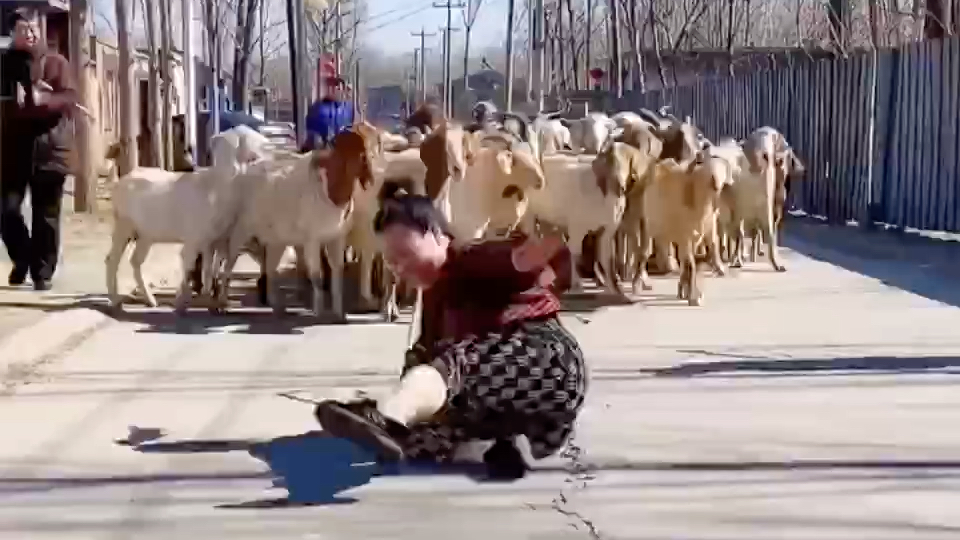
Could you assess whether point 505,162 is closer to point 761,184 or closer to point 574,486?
point 761,184

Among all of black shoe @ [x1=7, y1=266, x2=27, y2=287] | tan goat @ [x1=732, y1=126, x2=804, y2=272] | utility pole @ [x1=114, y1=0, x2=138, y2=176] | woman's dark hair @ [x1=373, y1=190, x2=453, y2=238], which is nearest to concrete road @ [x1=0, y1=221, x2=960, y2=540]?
woman's dark hair @ [x1=373, y1=190, x2=453, y2=238]

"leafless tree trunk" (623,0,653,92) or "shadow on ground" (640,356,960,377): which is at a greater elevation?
"leafless tree trunk" (623,0,653,92)

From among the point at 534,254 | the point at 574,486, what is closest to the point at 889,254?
the point at 534,254

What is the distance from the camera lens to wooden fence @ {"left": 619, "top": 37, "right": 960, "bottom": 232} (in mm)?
19656

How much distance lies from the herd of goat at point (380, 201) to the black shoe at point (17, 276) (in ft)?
3.90

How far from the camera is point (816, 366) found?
363 inches

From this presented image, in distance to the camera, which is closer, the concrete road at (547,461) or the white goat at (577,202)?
the concrete road at (547,461)

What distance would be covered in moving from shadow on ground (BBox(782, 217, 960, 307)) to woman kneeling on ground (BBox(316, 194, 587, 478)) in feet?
22.1

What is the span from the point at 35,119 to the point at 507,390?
7257 millimetres

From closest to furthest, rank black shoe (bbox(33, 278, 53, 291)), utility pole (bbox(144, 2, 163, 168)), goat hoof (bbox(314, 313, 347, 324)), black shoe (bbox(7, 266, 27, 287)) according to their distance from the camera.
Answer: goat hoof (bbox(314, 313, 347, 324))
black shoe (bbox(33, 278, 53, 291))
black shoe (bbox(7, 266, 27, 287))
utility pole (bbox(144, 2, 163, 168))

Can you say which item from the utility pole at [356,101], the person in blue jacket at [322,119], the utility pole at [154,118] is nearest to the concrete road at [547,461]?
the person in blue jacket at [322,119]

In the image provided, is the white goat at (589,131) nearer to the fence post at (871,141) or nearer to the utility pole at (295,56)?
the utility pole at (295,56)

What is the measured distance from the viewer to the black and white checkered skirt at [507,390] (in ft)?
21.0

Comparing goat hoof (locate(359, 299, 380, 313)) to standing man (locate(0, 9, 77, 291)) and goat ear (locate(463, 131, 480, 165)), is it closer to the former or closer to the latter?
goat ear (locate(463, 131, 480, 165))
